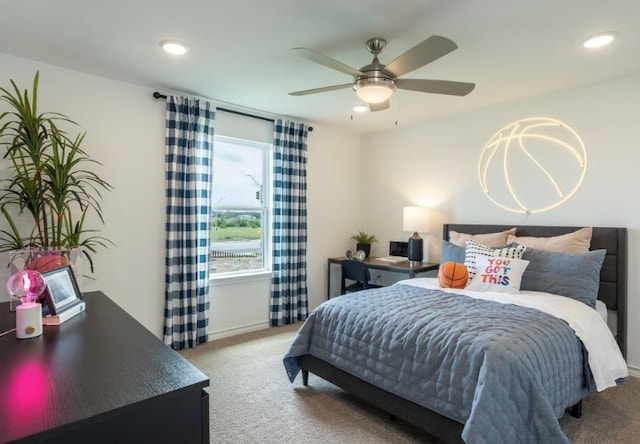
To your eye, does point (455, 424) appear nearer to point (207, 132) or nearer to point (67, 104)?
point (207, 132)

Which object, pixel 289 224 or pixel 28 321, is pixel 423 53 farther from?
pixel 289 224

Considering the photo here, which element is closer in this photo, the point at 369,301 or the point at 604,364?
the point at 604,364

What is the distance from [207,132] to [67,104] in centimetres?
112

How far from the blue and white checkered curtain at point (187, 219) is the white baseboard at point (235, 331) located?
0.46 feet

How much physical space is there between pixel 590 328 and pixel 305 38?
2.55 meters

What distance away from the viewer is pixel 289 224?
4.28m

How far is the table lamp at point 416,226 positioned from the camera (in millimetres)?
4090

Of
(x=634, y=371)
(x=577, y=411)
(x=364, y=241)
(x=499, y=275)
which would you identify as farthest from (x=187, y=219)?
(x=634, y=371)

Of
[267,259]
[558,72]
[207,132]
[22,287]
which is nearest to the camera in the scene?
[22,287]

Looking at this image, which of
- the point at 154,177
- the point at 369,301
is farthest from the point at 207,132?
the point at 369,301

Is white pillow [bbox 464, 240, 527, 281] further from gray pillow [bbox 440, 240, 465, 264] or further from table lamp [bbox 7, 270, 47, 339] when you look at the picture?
table lamp [bbox 7, 270, 47, 339]

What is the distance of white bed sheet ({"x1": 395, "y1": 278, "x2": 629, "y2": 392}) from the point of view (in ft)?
7.34

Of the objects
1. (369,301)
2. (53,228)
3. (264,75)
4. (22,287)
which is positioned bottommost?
(369,301)

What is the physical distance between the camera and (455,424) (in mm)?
1852
